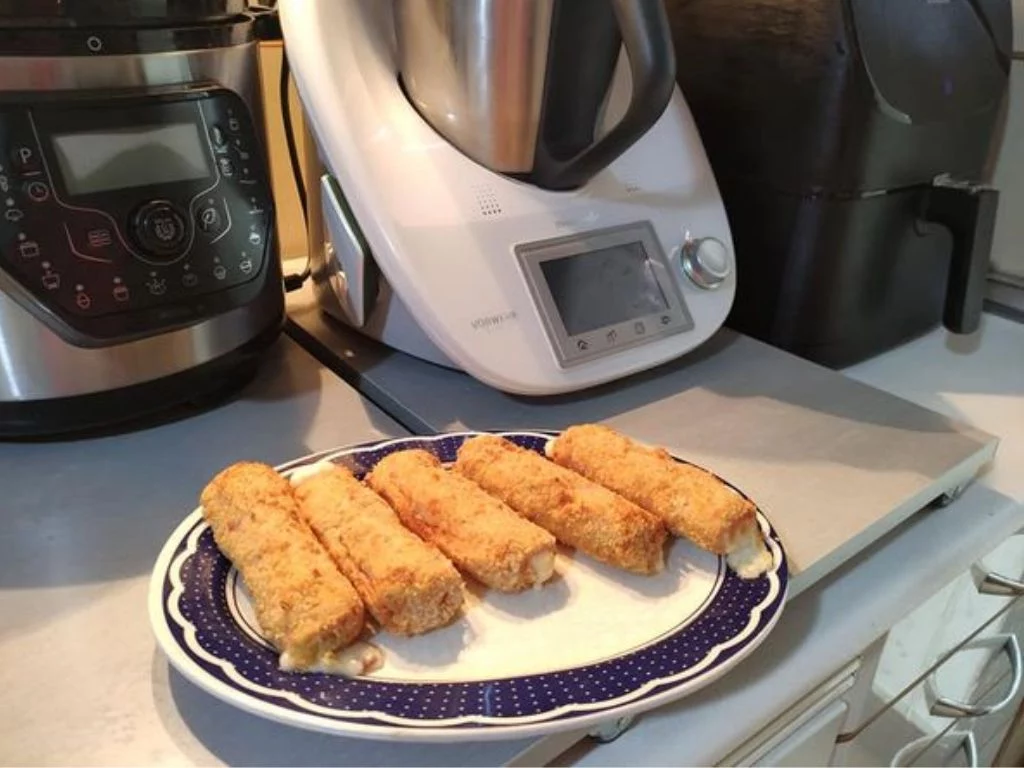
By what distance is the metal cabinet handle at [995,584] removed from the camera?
63 cm


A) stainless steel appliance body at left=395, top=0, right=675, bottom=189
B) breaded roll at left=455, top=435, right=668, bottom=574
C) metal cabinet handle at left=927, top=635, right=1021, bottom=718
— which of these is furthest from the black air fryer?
breaded roll at left=455, top=435, right=668, bottom=574

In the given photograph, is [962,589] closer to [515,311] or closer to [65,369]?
[515,311]

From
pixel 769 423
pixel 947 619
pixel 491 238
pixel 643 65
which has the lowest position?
pixel 947 619

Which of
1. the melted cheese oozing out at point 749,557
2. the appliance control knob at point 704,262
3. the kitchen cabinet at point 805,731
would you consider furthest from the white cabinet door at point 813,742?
the appliance control knob at point 704,262

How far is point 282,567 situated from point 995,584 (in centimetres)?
51

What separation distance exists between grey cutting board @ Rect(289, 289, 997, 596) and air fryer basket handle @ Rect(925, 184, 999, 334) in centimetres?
14

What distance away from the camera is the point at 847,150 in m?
0.71

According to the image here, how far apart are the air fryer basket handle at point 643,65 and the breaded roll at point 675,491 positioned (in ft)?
0.65

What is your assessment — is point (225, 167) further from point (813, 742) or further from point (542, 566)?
point (813, 742)

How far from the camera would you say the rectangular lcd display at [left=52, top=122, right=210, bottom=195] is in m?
0.53

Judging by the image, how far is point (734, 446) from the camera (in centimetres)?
61

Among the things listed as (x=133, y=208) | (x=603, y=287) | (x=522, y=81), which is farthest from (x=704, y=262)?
(x=133, y=208)

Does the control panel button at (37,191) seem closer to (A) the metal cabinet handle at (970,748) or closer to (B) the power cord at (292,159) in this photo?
(B) the power cord at (292,159)

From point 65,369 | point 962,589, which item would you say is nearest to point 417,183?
point 65,369
